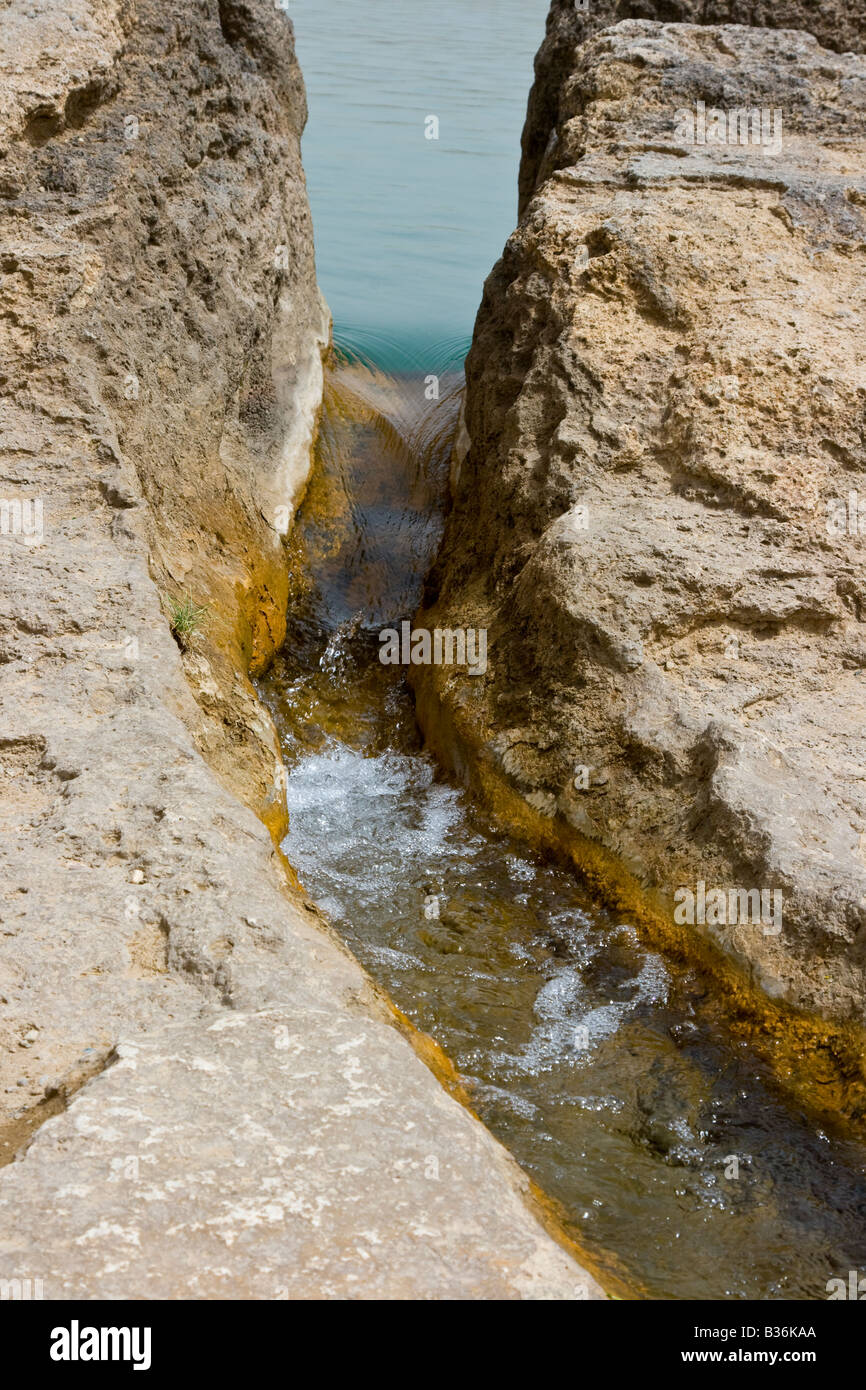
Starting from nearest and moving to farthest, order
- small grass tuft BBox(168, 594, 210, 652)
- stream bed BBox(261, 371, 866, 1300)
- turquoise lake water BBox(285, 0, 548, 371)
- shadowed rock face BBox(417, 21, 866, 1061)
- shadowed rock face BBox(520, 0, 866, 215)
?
stream bed BBox(261, 371, 866, 1300), shadowed rock face BBox(417, 21, 866, 1061), small grass tuft BBox(168, 594, 210, 652), shadowed rock face BBox(520, 0, 866, 215), turquoise lake water BBox(285, 0, 548, 371)

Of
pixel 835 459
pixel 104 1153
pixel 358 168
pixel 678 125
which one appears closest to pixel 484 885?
pixel 835 459

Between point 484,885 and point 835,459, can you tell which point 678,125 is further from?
point 484,885

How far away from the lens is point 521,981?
3900 millimetres

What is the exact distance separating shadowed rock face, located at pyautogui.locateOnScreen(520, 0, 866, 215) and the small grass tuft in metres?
3.77

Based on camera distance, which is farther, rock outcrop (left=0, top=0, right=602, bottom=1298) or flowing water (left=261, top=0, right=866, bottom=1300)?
flowing water (left=261, top=0, right=866, bottom=1300)

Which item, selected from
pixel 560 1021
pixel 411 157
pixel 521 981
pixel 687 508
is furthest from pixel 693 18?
pixel 411 157

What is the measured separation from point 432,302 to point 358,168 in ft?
9.28

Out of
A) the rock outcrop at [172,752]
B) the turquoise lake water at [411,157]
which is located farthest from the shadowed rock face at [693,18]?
the turquoise lake water at [411,157]

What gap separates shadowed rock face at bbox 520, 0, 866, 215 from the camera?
21.3 feet

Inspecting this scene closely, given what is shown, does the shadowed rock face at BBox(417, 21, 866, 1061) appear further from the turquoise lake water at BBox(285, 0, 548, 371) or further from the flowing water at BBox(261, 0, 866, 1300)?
the turquoise lake water at BBox(285, 0, 548, 371)

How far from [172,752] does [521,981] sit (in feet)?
4.40

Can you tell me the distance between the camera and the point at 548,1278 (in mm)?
1972

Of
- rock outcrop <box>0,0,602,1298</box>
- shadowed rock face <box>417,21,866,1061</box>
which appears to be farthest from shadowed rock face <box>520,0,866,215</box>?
rock outcrop <box>0,0,602,1298</box>

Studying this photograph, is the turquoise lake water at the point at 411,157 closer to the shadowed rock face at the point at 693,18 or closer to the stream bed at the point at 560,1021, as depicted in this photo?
the shadowed rock face at the point at 693,18
